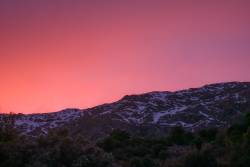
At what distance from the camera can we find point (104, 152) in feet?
104

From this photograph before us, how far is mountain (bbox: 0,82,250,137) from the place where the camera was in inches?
3410

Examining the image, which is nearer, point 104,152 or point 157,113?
point 104,152

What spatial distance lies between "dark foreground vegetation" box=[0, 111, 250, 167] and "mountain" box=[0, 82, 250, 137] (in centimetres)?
2626

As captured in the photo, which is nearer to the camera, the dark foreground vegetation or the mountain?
the dark foreground vegetation

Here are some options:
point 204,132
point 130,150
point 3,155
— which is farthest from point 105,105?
point 3,155

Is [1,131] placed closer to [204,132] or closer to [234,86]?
[204,132]

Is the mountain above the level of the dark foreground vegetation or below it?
above

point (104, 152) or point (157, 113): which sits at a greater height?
point (157, 113)

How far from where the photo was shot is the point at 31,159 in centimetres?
3080

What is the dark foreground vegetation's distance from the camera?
30359 mm

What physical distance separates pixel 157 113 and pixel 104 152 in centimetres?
6777

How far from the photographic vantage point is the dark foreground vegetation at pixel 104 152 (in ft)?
99.6

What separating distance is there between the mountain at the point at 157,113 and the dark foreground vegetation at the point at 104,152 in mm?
26257

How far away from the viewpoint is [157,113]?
99188mm
